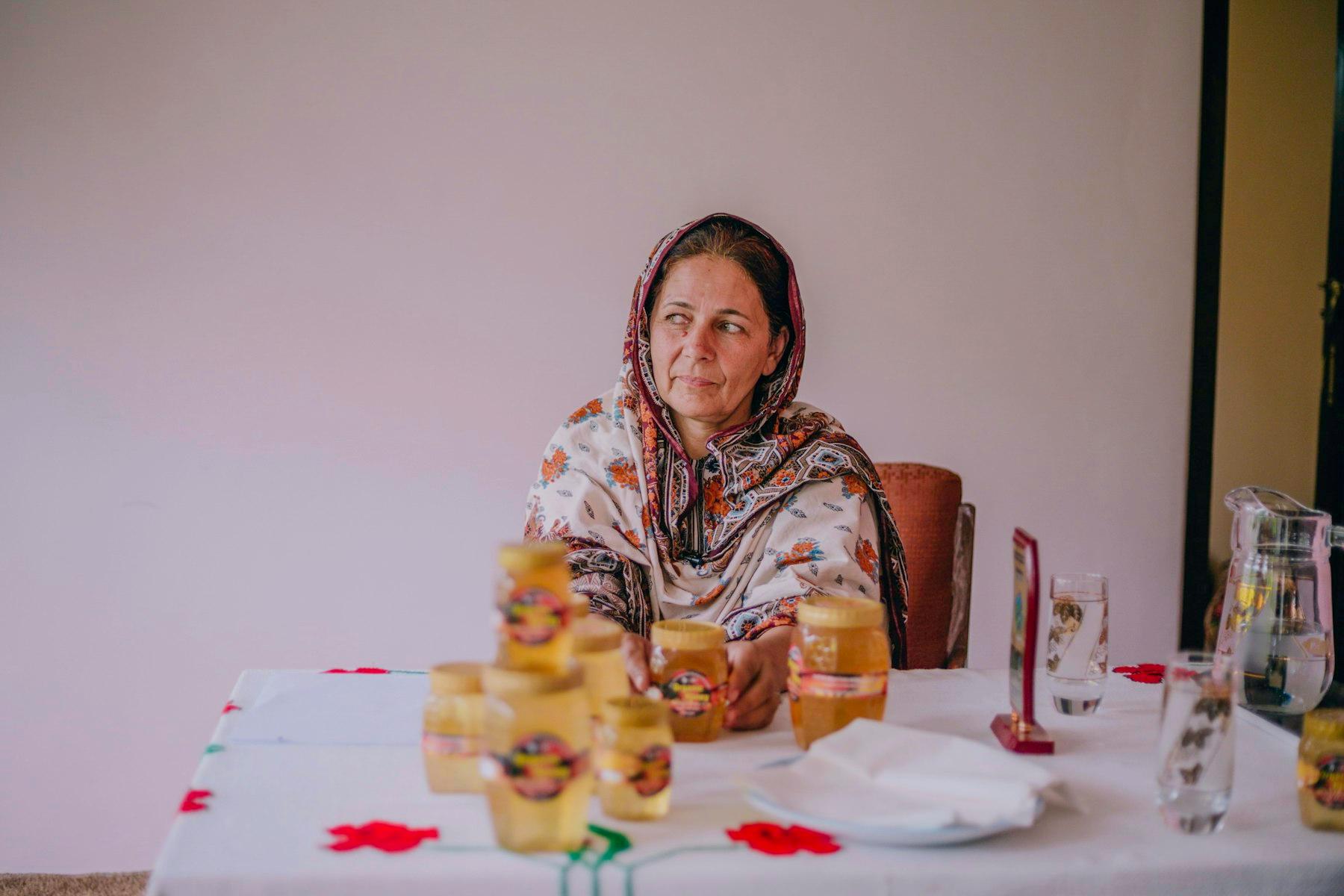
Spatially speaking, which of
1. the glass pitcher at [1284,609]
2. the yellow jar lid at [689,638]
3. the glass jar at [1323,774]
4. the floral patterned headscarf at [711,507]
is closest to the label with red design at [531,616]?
the yellow jar lid at [689,638]

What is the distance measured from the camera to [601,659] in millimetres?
1059

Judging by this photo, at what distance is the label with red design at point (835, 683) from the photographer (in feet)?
3.58

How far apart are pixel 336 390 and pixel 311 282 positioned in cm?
29

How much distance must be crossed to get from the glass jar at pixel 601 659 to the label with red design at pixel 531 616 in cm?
21

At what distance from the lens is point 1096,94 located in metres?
3.14

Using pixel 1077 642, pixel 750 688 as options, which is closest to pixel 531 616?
pixel 750 688

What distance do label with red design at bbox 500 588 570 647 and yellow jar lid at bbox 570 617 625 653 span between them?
0.73 ft

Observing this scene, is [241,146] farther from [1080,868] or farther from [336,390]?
[1080,868]

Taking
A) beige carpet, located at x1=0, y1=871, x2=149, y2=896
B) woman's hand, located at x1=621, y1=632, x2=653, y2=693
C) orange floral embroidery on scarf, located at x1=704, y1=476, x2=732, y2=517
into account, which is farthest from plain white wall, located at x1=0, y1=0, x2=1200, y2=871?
woman's hand, located at x1=621, y1=632, x2=653, y2=693

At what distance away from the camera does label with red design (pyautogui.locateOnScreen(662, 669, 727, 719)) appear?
3.76ft

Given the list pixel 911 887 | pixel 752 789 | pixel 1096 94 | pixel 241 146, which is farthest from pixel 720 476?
pixel 1096 94

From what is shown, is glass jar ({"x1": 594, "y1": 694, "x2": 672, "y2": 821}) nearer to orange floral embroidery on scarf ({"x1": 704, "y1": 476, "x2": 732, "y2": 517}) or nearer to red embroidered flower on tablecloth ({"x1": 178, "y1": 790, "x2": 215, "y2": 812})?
red embroidered flower on tablecloth ({"x1": 178, "y1": 790, "x2": 215, "y2": 812})

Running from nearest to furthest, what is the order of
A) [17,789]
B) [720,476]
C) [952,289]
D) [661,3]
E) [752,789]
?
1. [752,789]
2. [720,476]
3. [17,789]
4. [661,3]
5. [952,289]

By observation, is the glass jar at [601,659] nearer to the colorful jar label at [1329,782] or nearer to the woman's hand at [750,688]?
the woman's hand at [750,688]
